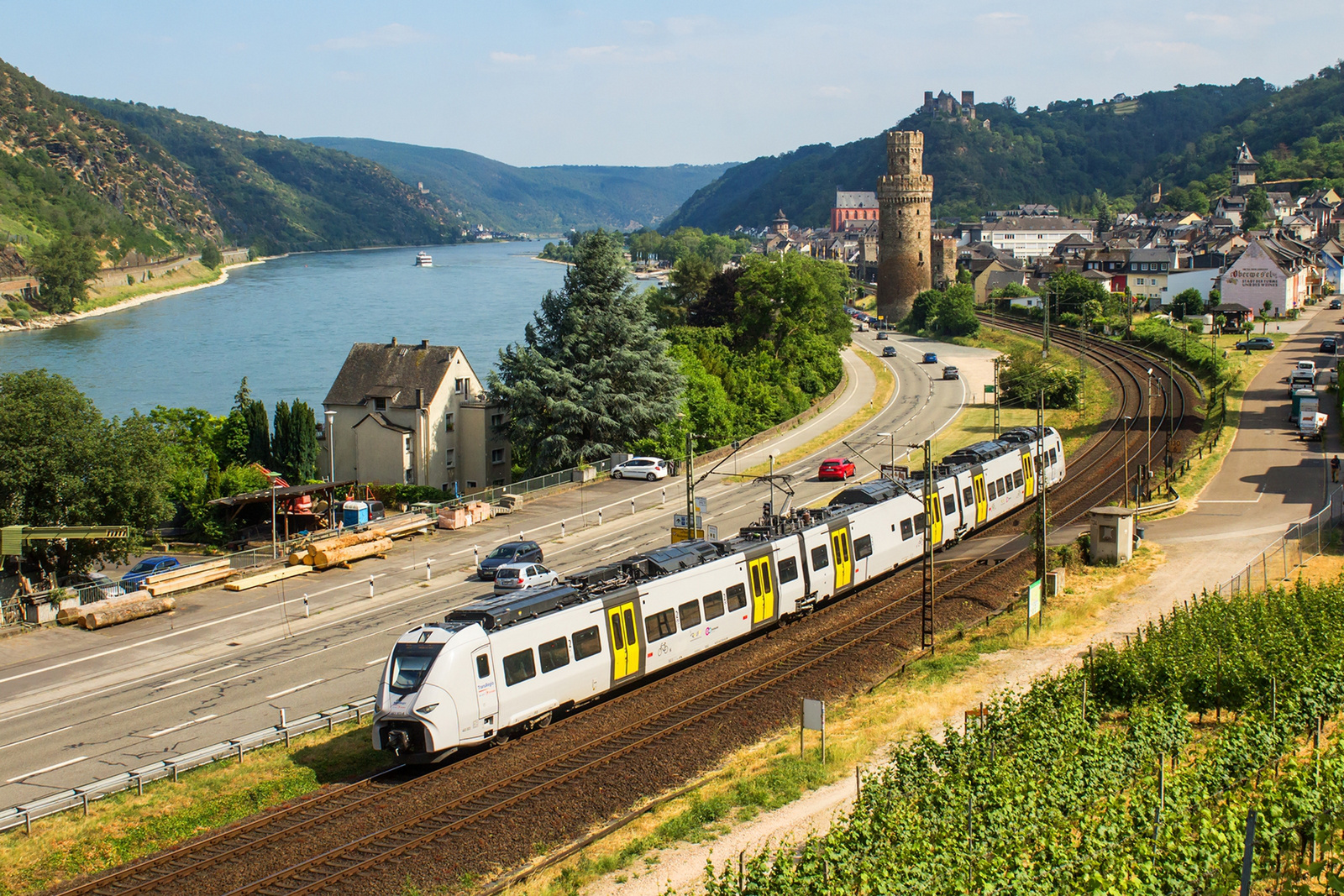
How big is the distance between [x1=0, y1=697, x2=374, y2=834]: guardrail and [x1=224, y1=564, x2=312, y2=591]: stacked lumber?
39.4ft

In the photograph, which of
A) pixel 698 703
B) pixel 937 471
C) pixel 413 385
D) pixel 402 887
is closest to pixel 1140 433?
pixel 937 471

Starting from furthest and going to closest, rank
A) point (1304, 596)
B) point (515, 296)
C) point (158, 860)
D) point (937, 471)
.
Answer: point (515, 296) → point (937, 471) → point (1304, 596) → point (158, 860)

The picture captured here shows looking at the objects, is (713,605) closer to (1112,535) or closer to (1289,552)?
(1112,535)

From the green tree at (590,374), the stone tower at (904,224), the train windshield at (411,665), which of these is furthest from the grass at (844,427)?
the stone tower at (904,224)

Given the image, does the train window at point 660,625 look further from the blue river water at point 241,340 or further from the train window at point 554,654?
the blue river water at point 241,340

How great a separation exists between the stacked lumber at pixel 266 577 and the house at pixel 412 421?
18645 millimetres

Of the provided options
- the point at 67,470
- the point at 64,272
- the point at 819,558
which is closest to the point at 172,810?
the point at 819,558

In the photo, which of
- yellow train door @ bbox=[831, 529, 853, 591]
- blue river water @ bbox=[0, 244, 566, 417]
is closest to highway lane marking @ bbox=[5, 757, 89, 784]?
yellow train door @ bbox=[831, 529, 853, 591]

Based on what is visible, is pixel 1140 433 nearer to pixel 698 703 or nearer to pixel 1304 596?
pixel 1304 596

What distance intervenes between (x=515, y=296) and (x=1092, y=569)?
16785cm

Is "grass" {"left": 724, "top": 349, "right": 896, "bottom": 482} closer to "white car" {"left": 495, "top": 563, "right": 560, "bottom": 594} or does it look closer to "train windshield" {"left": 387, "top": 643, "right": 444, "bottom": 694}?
"white car" {"left": 495, "top": 563, "right": 560, "bottom": 594}

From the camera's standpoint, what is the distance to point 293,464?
59875mm

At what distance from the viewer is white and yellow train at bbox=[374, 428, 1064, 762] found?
20.3 m

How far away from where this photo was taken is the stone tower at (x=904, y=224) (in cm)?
12400
